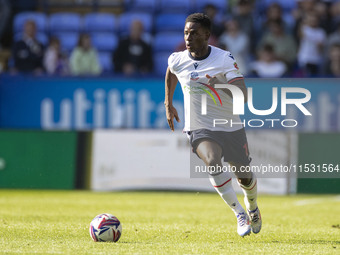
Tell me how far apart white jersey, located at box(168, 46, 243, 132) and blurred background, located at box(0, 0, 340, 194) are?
6.92m

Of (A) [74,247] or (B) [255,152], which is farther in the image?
(B) [255,152]

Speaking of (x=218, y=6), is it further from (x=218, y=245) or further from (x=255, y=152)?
(x=218, y=245)

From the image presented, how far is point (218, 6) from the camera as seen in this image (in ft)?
61.8

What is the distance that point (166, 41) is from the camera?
1853 cm

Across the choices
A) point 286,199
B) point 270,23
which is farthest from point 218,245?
point 270,23

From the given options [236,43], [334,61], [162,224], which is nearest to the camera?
[162,224]

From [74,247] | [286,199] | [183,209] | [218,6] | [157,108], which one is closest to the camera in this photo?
[74,247]

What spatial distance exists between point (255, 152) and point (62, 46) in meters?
6.49

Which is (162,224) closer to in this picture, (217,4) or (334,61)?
(334,61)

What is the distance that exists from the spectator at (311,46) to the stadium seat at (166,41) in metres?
3.26

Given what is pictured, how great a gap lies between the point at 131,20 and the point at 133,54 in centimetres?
244

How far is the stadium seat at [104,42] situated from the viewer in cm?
1905

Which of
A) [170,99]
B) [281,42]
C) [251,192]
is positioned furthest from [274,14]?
[251,192]

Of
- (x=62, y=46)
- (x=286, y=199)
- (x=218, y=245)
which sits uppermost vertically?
(x=62, y=46)
